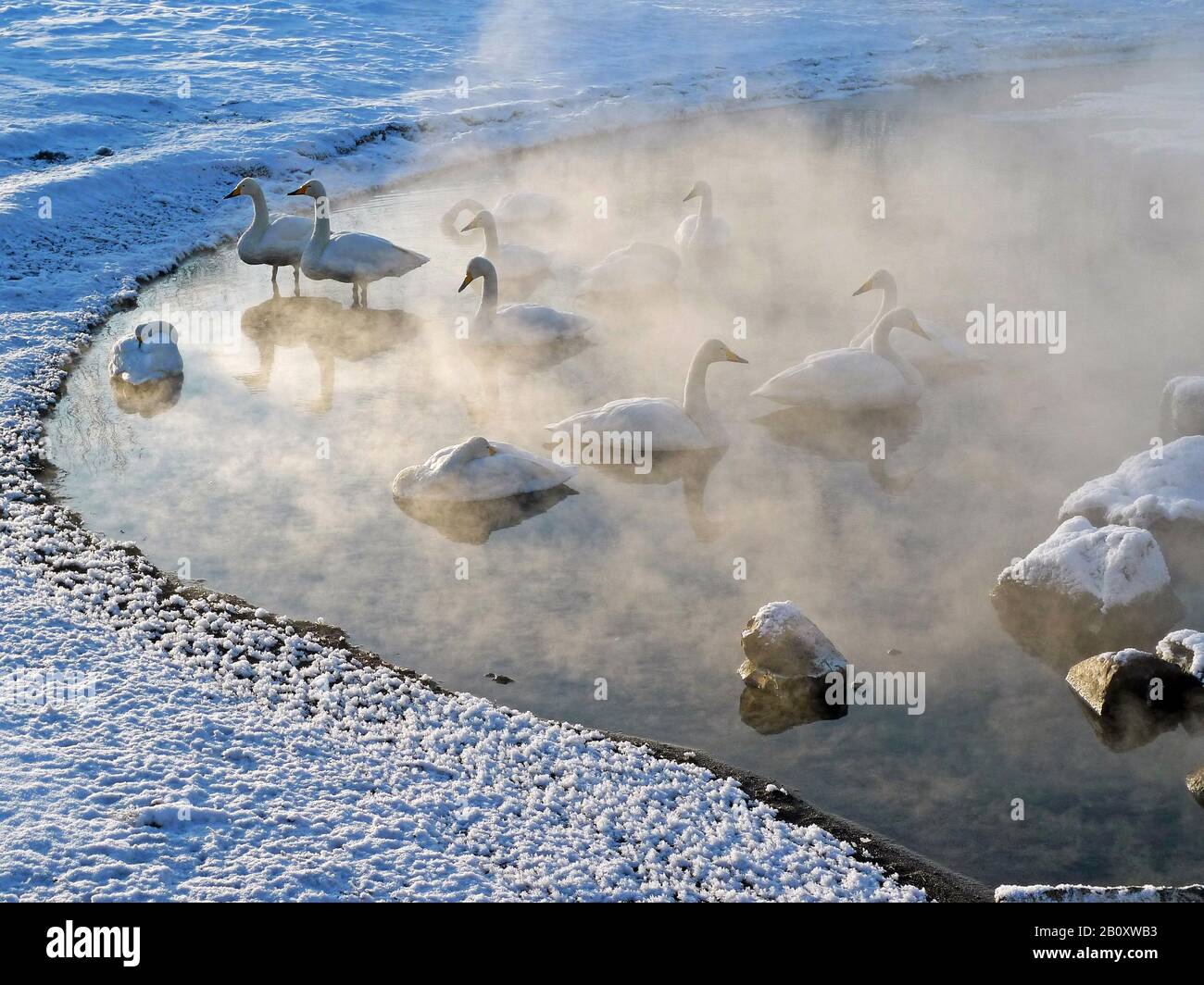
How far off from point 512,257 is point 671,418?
17.1 feet

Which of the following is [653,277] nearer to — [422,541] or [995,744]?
[422,541]

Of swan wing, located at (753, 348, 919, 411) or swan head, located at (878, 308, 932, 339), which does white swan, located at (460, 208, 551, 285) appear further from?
swan head, located at (878, 308, 932, 339)

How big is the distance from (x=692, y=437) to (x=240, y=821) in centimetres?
569

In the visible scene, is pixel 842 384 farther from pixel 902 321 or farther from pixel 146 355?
pixel 146 355

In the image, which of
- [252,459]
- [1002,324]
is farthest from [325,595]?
[1002,324]

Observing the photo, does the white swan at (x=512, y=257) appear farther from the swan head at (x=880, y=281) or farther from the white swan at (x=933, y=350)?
the white swan at (x=933, y=350)

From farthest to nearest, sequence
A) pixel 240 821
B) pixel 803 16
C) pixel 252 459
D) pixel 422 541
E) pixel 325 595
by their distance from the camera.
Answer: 1. pixel 803 16
2. pixel 252 459
3. pixel 422 541
4. pixel 325 595
5. pixel 240 821

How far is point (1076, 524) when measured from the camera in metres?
8.27

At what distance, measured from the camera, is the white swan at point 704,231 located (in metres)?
15.3

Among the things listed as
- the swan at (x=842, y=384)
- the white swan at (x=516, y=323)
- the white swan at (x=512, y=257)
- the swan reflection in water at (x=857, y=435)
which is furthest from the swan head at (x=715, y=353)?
the white swan at (x=512, y=257)

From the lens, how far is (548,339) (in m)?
12.6

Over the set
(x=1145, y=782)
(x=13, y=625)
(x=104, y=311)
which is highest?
(x=104, y=311)

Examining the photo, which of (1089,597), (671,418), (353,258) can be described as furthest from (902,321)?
(353,258)
